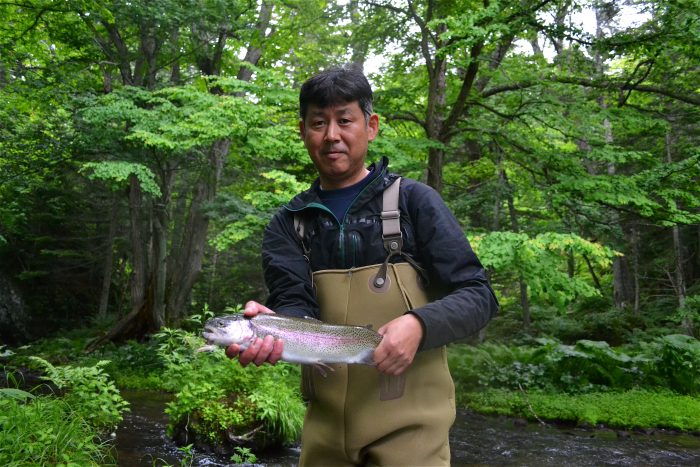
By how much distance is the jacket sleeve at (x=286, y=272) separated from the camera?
86.2 inches

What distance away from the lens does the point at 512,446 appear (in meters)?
8.30

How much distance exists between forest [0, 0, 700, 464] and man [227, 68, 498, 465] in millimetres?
3143

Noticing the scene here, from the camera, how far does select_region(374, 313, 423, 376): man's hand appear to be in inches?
71.7

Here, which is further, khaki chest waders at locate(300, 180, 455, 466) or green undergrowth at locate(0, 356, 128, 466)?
green undergrowth at locate(0, 356, 128, 466)

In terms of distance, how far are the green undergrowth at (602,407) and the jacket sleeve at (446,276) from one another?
28.6ft

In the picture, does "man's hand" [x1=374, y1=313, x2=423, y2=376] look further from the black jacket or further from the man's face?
the man's face

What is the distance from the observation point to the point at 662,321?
17609mm

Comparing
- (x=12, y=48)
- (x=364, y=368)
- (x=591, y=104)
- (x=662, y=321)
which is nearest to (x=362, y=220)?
(x=364, y=368)

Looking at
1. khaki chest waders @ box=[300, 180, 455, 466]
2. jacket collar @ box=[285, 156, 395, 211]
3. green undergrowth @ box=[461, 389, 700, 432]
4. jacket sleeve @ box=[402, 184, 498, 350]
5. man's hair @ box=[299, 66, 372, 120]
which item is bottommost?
green undergrowth @ box=[461, 389, 700, 432]

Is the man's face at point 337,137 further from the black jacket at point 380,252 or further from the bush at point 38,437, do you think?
the bush at point 38,437

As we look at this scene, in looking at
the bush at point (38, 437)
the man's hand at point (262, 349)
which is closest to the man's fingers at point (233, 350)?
the man's hand at point (262, 349)

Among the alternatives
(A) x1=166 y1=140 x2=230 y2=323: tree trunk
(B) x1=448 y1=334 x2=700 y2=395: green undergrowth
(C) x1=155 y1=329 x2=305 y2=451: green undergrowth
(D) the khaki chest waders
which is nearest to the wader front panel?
(D) the khaki chest waders

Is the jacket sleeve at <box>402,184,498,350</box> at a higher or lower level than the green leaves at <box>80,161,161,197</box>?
lower

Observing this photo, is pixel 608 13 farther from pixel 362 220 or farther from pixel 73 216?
pixel 73 216
